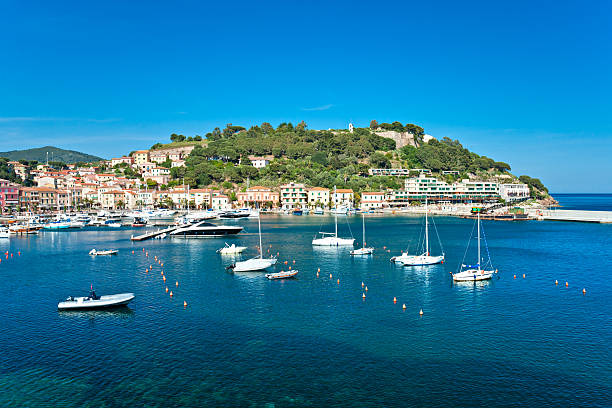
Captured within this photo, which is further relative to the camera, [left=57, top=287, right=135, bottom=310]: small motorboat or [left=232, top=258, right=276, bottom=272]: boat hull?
[left=232, top=258, right=276, bottom=272]: boat hull

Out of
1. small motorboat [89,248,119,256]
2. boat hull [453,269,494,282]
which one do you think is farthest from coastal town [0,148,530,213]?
boat hull [453,269,494,282]

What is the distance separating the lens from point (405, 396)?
737 inches

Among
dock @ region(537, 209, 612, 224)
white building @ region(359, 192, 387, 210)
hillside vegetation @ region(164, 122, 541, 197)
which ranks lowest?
dock @ region(537, 209, 612, 224)

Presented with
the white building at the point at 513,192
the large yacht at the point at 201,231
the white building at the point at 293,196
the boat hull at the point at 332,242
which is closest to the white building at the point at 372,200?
the white building at the point at 293,196

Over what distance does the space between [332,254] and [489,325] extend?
28.1 m

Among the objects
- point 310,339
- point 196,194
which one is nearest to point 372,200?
point 196,194

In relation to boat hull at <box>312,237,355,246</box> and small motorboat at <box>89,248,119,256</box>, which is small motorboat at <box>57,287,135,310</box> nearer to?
small motorboat at <box>89,248,119,256</box>

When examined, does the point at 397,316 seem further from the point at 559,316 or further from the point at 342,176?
the point at 342,176

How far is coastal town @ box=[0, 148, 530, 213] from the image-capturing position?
12419 cm

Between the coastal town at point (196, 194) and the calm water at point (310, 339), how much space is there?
87425mm

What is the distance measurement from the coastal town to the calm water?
87.4 m

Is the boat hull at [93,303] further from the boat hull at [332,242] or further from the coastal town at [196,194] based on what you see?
the coastal town at [196,194]

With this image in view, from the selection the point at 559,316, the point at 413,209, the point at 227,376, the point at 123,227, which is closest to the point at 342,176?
the point at 413,209

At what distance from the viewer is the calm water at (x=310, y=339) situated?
19.1 metres
